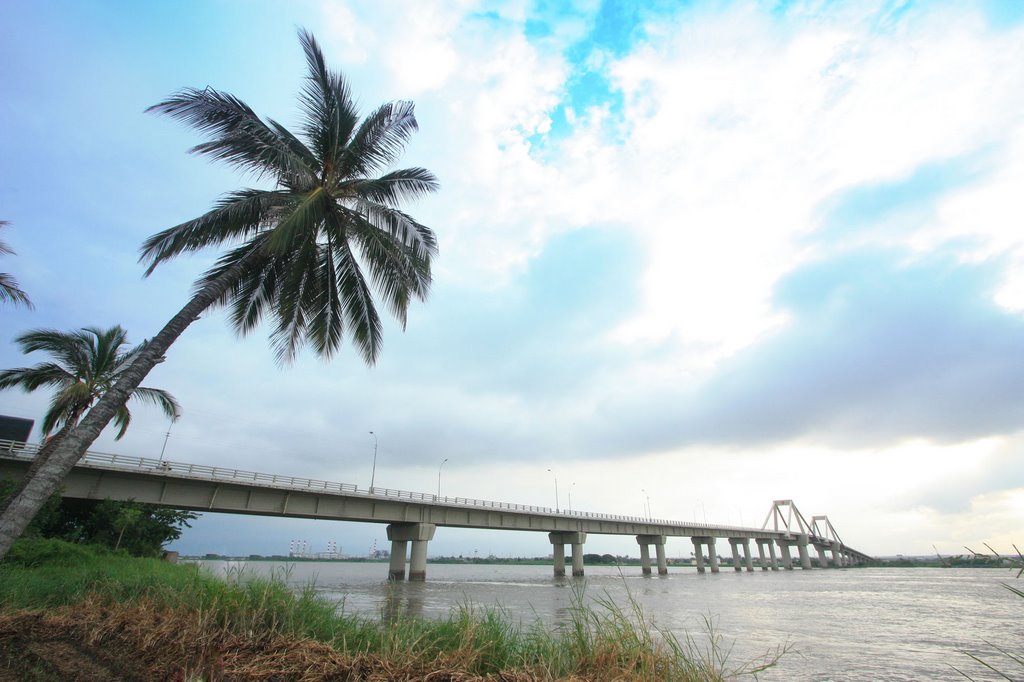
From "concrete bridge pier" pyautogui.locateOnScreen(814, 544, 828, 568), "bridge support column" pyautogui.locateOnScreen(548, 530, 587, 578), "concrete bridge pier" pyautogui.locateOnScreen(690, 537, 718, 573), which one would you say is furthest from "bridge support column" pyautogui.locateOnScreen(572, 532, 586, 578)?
"concrete bridge pier" pyautogui.locateOnScreen(814, 544, 828, 568)

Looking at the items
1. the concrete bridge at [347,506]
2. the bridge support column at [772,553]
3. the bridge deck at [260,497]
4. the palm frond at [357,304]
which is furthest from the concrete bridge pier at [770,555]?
the palm frond at [357,304]

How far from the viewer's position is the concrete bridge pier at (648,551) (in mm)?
71062

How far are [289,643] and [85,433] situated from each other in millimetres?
7084

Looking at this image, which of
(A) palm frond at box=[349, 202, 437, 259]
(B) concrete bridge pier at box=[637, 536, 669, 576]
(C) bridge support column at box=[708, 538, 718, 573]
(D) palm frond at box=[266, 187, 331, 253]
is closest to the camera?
(D) palm frond at box=[266, 187, 331, 253]

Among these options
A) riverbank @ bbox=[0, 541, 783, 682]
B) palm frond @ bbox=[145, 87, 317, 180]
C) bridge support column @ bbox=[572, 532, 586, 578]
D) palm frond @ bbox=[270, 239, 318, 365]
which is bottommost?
riverbank @ bbox=[0, 541, 783, 682]

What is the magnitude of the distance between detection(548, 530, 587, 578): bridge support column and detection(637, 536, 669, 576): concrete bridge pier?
18654 mm

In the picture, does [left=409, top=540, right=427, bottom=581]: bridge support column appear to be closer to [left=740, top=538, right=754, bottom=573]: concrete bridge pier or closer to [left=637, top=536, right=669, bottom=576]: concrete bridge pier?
[left=637, top=536, right=669, bottom=576]: concrete bridge pier

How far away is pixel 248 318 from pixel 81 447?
7009 mm

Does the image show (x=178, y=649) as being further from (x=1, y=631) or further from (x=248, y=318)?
(x=248, y=318)

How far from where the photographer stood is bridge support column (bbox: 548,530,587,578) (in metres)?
56.0

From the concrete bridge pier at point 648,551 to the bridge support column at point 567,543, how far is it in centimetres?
1865

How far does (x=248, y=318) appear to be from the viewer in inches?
610

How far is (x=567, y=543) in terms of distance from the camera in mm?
59781

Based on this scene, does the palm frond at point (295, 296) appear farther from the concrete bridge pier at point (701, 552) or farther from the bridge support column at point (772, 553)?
the bridge support column at point (772, 553)
